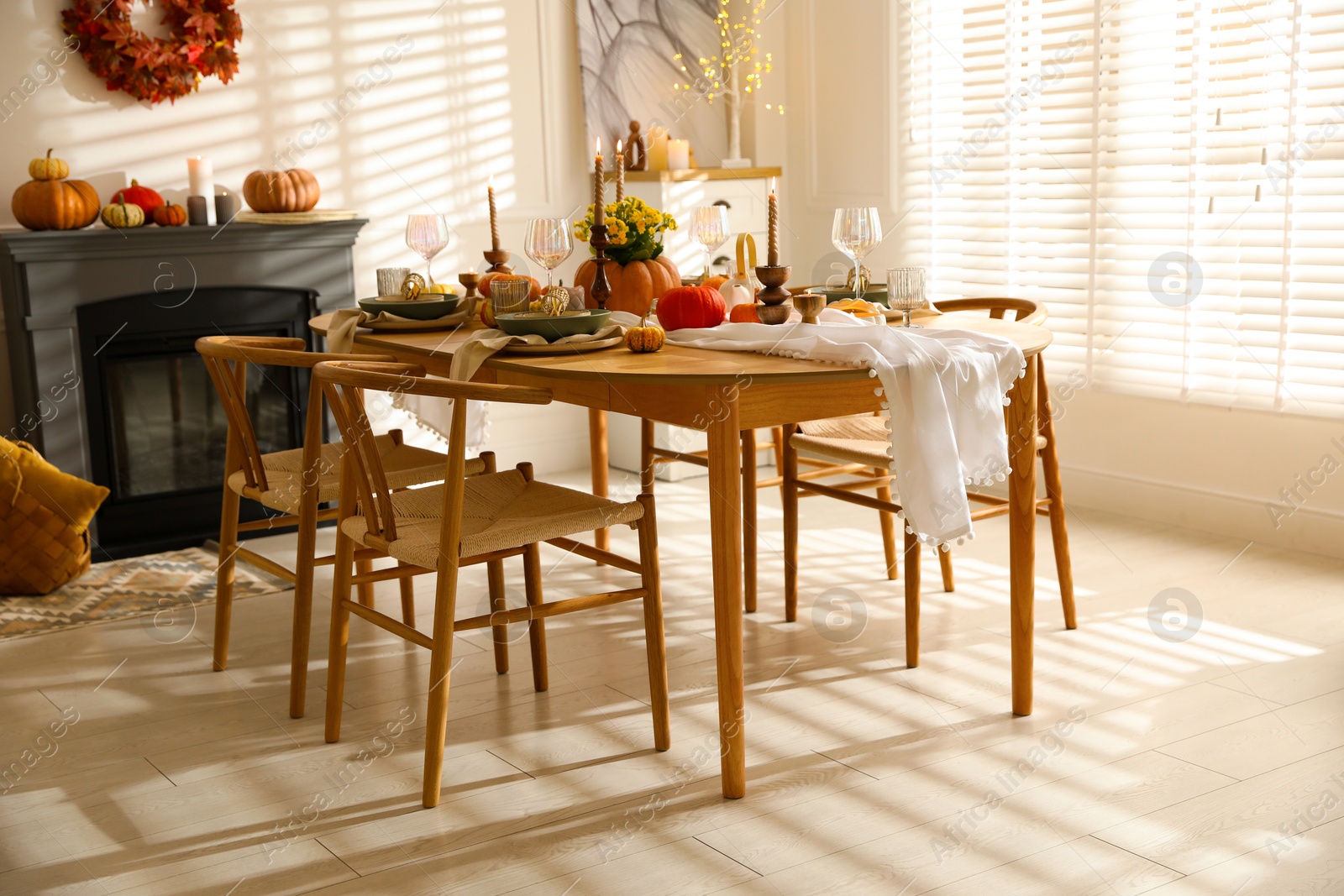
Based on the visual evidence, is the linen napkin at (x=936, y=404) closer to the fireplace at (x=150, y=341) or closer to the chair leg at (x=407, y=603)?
the chair leg at (x=407, y=603)

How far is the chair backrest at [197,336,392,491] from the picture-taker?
2.86 meters

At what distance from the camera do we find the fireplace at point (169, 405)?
14.1 feet

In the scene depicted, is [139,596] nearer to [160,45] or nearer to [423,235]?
[423,235]

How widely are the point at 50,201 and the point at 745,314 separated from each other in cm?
253

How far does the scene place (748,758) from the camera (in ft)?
8.57

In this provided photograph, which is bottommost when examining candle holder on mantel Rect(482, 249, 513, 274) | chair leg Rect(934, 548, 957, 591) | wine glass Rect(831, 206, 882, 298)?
chair leg Rect(934, 548, 957, 591)

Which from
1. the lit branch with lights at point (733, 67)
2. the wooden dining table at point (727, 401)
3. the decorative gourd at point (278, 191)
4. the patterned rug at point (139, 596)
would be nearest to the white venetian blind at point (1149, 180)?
the lit branch with lights at point (733, 67)

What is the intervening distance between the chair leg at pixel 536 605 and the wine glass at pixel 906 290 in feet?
3.18

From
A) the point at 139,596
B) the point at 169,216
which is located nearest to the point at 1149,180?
the point at 169,216

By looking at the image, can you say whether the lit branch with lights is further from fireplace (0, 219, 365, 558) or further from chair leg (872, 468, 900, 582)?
chair leg (872, 468, 900, 582)

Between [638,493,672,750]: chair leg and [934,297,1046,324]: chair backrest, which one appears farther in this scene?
[934,297,1046,324]: chair backrest

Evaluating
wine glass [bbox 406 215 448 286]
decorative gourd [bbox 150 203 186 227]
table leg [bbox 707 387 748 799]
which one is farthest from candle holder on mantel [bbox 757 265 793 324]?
decorative gourd [bbox 150 203 186 227]

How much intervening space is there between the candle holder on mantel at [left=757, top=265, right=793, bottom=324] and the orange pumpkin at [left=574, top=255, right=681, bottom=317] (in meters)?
0.35

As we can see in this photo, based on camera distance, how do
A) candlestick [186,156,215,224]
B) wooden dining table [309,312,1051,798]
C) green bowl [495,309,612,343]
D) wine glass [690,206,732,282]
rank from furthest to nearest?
candlestick [186,156,215,224] → wine glass [690,206,732,282] → green bowl [495,309,612,343] → wooden dining table [309,312,1051,798]
